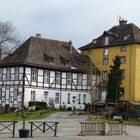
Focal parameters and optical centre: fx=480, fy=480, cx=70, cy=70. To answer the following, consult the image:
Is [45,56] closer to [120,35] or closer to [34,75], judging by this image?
[34,75]

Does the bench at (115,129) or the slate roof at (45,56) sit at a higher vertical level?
the slate roof at (45,56)

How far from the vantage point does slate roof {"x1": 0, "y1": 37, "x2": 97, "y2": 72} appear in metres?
79.4

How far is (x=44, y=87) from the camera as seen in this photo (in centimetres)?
8025

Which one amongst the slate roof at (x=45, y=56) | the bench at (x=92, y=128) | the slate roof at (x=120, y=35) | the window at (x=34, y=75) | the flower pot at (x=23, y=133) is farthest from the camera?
the slate roof at (x=120, y=35)

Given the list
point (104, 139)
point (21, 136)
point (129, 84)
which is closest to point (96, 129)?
point (104, 139)

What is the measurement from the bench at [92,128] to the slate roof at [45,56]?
38212 millimetres

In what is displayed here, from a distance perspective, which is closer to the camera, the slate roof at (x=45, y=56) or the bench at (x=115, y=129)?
the bench at (x=115, y=129)

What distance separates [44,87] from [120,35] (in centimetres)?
1791

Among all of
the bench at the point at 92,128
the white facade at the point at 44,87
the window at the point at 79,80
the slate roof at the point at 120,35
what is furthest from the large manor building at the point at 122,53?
the bench at the point at 92,128

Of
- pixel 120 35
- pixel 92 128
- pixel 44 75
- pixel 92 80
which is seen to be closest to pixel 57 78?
pixel 44 75

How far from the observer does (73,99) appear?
84125 millimetres

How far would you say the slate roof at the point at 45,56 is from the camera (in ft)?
260

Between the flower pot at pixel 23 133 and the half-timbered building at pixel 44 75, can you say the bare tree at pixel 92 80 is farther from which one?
the flower pot at pixel 23 133

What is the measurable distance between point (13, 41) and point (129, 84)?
24.7 metres
